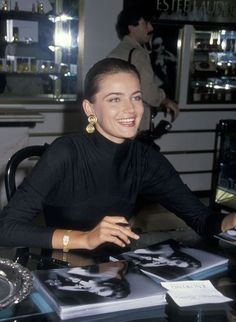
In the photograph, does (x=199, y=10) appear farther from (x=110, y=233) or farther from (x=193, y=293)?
(x=193, y=293)

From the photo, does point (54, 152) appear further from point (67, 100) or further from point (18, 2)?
point (18, 2)

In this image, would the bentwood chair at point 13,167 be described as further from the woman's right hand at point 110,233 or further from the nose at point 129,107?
the nose at point 129,107

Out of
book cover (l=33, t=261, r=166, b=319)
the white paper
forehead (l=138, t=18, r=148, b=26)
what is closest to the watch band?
book cover (l=33, t=261, r=166, b=319)

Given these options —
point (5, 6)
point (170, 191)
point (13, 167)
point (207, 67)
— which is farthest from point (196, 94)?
point (13, 167)

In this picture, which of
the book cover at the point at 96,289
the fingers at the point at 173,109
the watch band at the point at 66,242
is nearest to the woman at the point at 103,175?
the watch band at the point at 66,242

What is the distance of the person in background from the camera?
3.56 metres

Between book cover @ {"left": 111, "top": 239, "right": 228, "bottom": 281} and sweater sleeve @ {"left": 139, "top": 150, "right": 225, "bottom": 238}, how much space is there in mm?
324

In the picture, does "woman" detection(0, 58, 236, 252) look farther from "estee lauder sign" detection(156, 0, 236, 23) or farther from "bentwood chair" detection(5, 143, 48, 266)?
"estee lauder sign" detection(156, 0, 236, 23)

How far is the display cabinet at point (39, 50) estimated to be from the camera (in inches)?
174

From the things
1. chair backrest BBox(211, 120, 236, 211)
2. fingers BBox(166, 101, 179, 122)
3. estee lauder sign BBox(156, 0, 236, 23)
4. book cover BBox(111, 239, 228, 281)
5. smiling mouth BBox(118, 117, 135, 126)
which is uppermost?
estee lauder sign BBox(156, 0, 236, 23)

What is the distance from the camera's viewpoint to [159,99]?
382 centimetres

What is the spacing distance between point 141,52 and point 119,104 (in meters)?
1.98

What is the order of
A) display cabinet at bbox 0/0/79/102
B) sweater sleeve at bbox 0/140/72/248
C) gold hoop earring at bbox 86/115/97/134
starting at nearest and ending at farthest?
1. sweater sleeve at bbox 0/140/72/248
2. gold hoop earring at bbox 86/115/97/134
3. display cabinet at bbox 0/0/79/102

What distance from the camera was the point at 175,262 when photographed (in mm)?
1382
